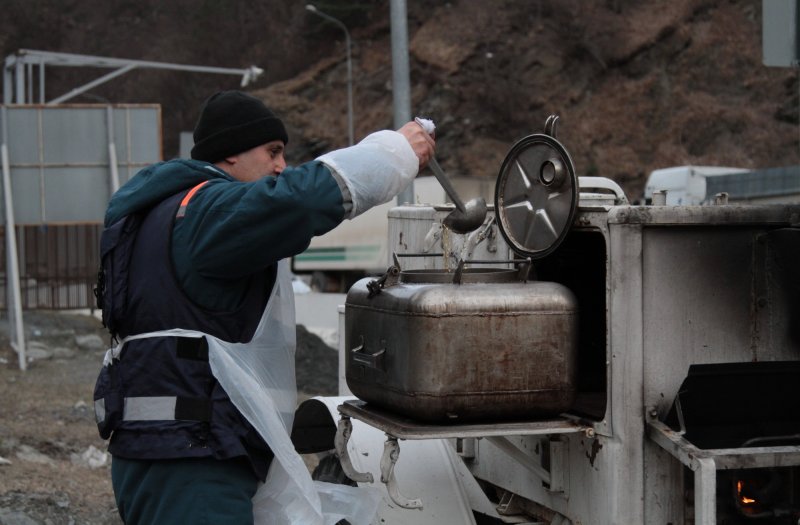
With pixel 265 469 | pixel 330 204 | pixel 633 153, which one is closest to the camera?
pixel 330 204

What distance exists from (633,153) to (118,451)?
125 feet

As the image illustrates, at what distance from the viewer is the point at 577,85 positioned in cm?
4281

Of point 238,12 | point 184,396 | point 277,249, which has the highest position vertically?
point 238,12

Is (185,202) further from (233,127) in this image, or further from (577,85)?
(577,85)

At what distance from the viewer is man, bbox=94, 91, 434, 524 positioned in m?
2.83

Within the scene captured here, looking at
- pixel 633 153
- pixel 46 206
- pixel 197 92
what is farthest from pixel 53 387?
pixel 197 92

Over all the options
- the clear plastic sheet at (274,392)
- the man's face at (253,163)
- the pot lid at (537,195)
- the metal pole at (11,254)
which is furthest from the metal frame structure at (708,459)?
the metal pole at (11,254)

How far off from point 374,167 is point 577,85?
40993 millimetres

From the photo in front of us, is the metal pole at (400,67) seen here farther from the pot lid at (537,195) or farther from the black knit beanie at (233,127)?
the black knit beanie at (233,127)

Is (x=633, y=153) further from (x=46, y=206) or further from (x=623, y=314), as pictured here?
(x=623, y=314)

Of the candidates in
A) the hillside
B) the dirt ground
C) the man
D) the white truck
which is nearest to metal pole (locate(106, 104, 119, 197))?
the dirt ground

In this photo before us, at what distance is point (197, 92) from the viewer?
193 feet

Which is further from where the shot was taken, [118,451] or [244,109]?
[244,109]

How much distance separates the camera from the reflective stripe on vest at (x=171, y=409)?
2.89m
